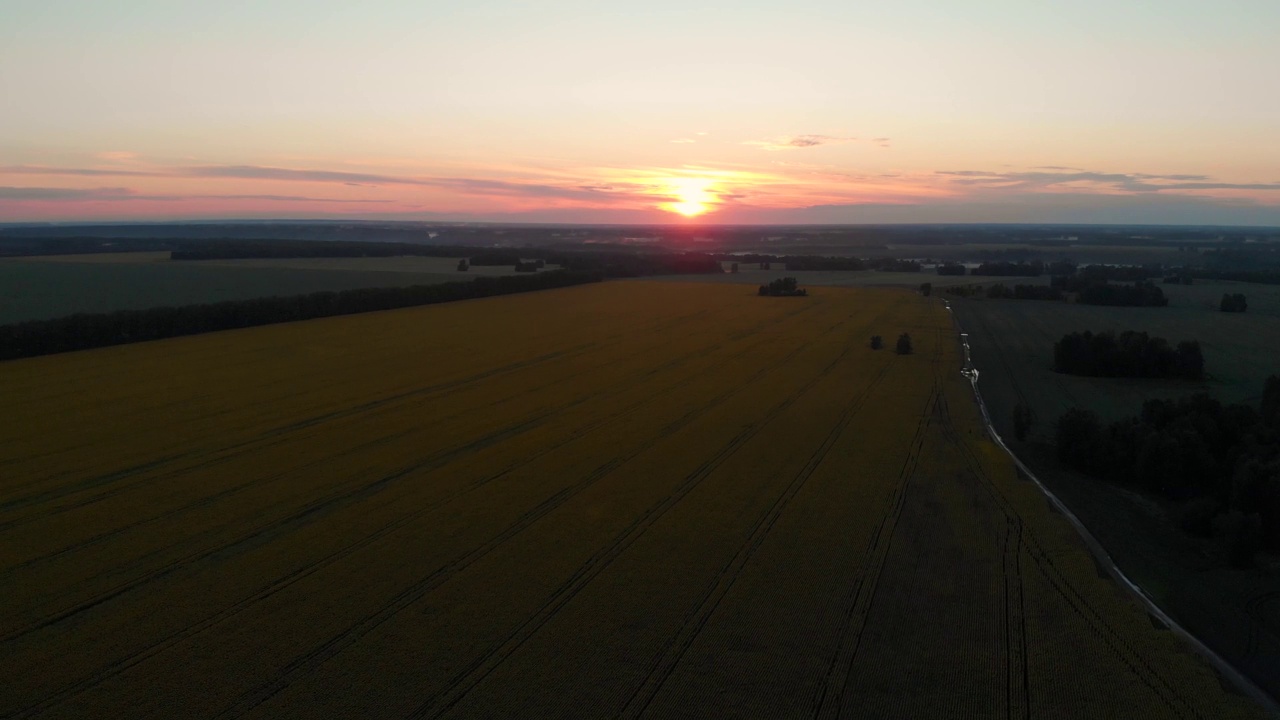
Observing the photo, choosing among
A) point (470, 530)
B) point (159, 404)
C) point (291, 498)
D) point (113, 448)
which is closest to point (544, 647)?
point (470, 530)

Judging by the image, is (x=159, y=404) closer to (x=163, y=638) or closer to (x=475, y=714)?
(x=163, y=638)

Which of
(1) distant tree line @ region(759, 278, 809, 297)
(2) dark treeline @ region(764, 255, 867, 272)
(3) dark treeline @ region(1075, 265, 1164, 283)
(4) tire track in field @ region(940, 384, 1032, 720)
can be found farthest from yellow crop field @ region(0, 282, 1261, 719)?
(2) dark treeline @ region(764, 255, 867, 272)

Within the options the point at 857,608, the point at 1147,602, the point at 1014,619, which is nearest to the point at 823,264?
the point at 1147,602

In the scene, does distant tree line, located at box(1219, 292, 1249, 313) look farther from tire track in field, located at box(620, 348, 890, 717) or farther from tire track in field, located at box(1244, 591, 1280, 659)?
tire track in field, located at box(1244, 591, 1280, 659)

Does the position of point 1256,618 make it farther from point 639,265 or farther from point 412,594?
point 639,265

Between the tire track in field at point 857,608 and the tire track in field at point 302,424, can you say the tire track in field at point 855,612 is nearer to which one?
the tire track in field at point 857,608

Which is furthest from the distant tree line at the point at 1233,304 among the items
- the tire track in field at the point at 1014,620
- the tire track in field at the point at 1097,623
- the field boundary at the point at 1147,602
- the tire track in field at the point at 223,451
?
the tire track in field at the point at 1014,620
